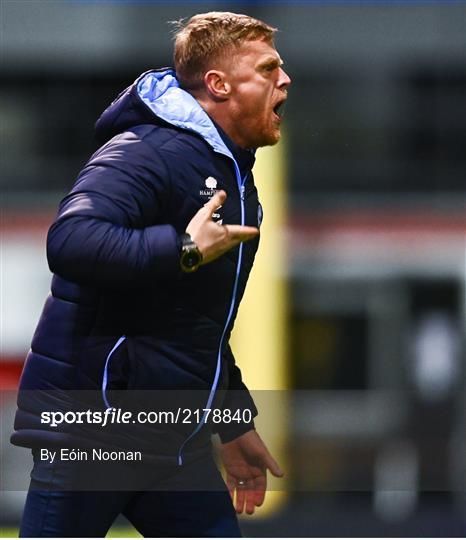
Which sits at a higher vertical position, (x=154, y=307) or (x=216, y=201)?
(x=216, y=201)

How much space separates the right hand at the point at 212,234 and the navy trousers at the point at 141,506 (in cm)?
55

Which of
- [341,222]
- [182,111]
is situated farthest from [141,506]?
[341,222]

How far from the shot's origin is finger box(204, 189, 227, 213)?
267cm

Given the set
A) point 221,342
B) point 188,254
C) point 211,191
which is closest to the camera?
point 188,254

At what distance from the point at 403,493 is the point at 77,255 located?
9.08 meters

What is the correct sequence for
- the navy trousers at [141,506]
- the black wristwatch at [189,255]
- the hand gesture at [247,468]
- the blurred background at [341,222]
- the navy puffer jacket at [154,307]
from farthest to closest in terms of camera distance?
the blurred background at [341,222]
the hand gesture at [247,468]
the navy trousers at [141,506]
the navy puffer jacket at [154,307]
the black wristwatch at [189,255]

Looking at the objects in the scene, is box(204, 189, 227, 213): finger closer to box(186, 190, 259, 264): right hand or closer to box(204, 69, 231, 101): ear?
box(186, 190, 259, 264): right hand

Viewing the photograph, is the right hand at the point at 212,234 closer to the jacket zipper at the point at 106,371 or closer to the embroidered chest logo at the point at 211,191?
the embroidered chest logo at the point at 211,191

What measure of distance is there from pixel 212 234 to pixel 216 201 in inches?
3.5

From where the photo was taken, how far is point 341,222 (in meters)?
11.0

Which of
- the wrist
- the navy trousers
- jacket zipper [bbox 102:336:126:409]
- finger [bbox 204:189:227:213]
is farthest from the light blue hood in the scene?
the navy trousers

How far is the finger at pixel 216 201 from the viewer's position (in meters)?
2.67

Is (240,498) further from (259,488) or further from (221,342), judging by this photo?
(221,342)

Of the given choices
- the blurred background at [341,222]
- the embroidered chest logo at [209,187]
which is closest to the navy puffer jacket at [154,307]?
the embroidered chest logo at [209,187]
